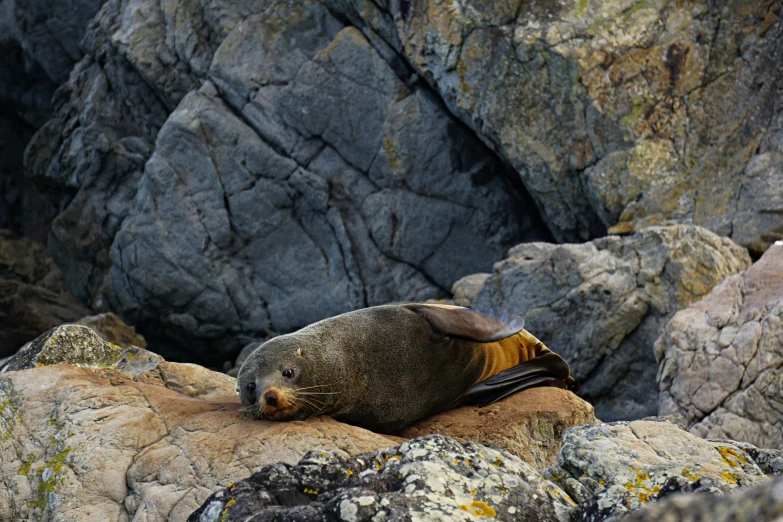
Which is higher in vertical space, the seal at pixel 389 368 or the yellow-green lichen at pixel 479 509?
the yellow-green lichen at pixel 479 509

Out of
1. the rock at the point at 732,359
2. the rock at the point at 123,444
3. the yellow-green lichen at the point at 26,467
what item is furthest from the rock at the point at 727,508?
the rock at the point at 732,359

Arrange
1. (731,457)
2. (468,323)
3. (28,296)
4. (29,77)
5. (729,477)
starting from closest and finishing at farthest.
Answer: (729,477)
(731,457)
(468,323)
(28,296)
(29,77)

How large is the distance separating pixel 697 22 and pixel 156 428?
1003cm

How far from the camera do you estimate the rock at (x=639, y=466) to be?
11.0 feet

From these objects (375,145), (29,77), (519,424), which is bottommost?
(519,424)

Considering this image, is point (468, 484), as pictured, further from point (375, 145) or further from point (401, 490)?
point (375, 145)

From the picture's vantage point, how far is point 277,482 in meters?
3.62

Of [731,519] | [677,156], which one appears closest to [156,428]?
[731,519]

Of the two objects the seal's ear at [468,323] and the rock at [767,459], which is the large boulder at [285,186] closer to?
the seal's ear at [468,323]

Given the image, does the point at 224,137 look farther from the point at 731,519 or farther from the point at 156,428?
the point at 731,519

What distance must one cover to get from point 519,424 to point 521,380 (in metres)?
0.79

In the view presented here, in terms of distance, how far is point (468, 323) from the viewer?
6.64m

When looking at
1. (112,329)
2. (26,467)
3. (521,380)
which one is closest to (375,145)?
(112,329)

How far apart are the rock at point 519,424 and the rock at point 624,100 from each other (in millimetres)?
5752
